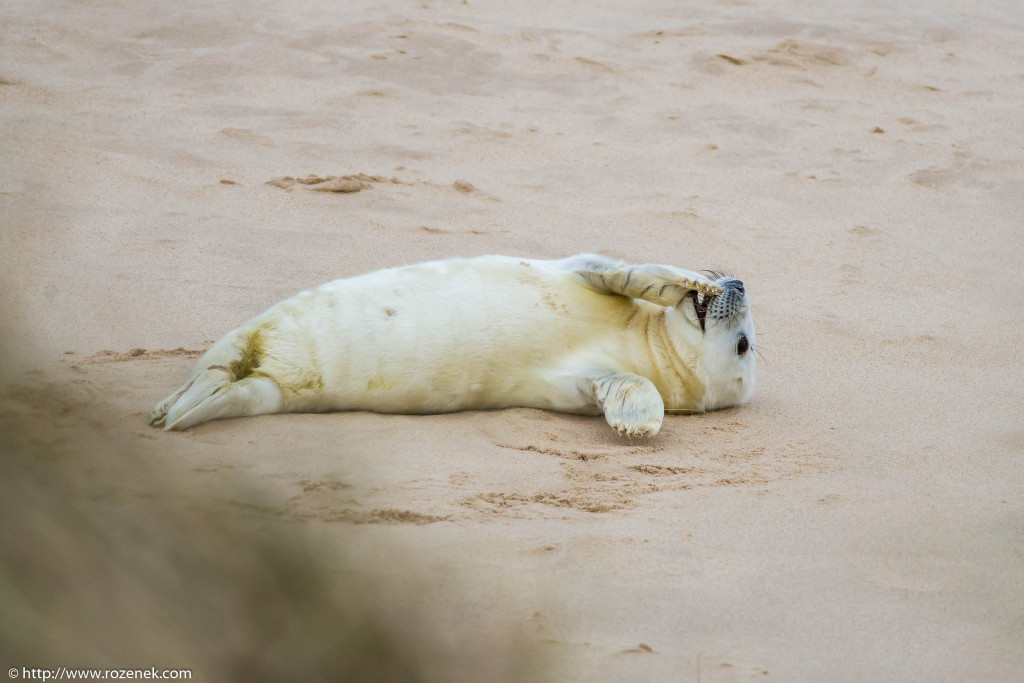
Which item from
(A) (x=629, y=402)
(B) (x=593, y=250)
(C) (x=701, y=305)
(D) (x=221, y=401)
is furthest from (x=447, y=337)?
(B) (x=593, y=250)

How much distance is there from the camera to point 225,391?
306 centimetres

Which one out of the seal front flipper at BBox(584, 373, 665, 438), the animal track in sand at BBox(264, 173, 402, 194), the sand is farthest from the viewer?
the animal track in sand at BBox(264, 173, 402, 194)

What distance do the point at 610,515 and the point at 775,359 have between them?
5.88 ft

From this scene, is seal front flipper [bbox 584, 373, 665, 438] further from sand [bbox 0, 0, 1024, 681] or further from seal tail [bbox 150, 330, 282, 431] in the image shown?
seal tail [bbox 150, 330, 282, 431]

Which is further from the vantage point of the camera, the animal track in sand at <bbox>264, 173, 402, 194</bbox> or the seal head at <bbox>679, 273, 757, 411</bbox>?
the animal track in sand at <bbox>264, 173, 402, 194</bbox>

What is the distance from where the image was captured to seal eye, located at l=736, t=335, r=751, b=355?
371cm

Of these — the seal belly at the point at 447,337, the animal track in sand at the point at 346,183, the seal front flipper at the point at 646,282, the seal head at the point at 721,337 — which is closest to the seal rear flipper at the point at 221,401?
the seal belly at the point at 447,337

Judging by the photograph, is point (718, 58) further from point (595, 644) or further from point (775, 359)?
point (595, 644)

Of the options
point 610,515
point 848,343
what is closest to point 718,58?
point 848,343

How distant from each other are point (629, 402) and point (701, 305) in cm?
60

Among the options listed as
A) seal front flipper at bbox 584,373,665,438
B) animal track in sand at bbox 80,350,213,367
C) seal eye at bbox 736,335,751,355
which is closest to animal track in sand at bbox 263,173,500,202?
animal track in sand at bbox 80,350,213,367

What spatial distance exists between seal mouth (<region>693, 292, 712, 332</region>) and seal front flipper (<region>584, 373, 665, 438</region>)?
1.24 ft

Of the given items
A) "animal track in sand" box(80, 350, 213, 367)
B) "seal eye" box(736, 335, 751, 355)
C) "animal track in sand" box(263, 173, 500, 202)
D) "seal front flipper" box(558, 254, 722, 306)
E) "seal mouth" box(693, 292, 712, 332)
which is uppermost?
"seal front flipper" box(558, 254, 722, 306)

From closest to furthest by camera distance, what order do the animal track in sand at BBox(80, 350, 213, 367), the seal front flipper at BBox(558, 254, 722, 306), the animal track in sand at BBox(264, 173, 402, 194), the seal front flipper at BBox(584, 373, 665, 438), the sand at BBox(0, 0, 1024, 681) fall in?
the sand at BBox(0, 0, 1024, 681), the seal front flipper at BBox(584, 373, 665, 438), the animal track in sand at BBox(80, 350, 213, 367), the seal front flipper at BBox(558, 254, 722, 306), the animal track in sand at BBox(264, 173, 402, 194)
